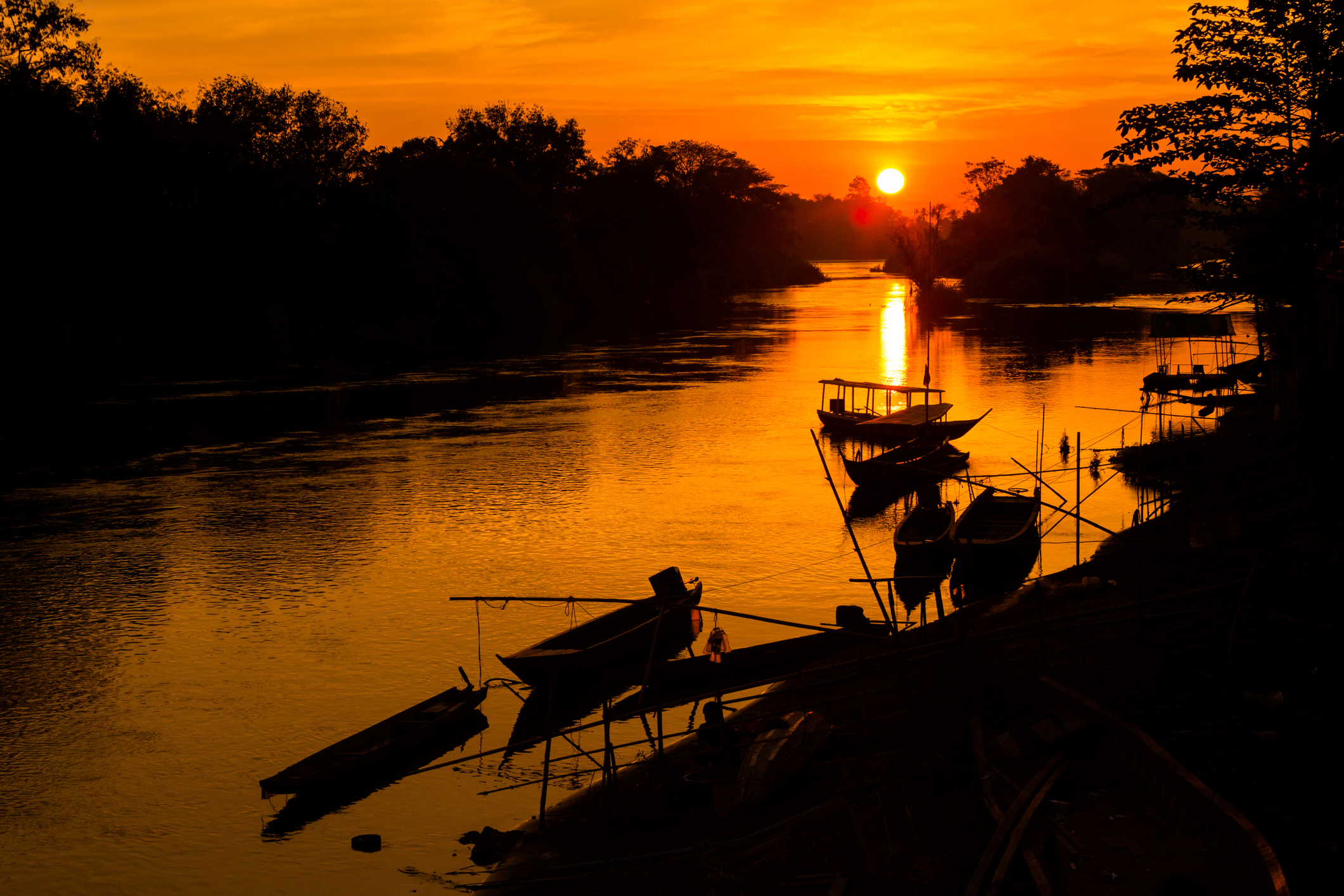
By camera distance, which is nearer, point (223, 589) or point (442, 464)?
point (223, 589)

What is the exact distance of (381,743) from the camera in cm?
1898

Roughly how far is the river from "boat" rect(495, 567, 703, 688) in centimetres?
124

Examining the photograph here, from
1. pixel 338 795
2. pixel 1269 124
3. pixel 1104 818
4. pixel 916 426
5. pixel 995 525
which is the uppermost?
pixel 1269 124

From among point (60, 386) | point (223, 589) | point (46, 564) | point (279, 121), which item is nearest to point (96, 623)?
point (223, 589)

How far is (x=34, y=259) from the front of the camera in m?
70.9

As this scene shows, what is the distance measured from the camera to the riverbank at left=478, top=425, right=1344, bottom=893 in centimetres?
1202

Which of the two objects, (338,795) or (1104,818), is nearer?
(1104,818)

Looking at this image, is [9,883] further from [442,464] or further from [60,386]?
[60,386]

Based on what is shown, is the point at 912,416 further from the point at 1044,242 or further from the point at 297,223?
the point at 1044,242

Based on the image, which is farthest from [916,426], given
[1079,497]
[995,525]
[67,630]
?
[67,630]

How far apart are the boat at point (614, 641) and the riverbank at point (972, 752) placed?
11.6ft

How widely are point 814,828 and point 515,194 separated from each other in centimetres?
11727

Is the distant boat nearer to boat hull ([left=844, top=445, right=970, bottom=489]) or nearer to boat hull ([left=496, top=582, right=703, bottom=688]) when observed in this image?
boat hull ([left=844, top=445, right=970, bottom=489])

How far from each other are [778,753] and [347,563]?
2009 cm
